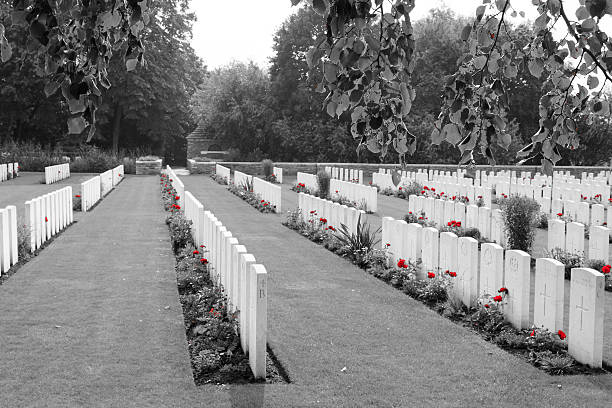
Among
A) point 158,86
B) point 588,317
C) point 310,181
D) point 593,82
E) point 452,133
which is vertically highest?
point 158,86

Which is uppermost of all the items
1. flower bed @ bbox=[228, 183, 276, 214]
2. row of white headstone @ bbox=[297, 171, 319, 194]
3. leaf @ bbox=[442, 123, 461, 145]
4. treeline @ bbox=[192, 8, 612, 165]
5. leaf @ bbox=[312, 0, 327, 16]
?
treeline @ bbox=[192, 8, 612, 165]

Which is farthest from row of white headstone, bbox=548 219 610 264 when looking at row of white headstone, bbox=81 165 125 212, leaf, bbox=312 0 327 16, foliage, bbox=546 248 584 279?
row of white headstone, bbox=81 165 125 212

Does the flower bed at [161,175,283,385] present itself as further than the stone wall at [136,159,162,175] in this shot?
No

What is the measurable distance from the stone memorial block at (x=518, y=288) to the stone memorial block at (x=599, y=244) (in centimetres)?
293

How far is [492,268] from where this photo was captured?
5.89 m

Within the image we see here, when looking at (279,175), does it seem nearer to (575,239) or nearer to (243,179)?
(243,179)

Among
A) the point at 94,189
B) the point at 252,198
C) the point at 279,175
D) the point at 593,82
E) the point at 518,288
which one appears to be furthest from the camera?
the point at 279,175

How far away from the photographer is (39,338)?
5.30 m

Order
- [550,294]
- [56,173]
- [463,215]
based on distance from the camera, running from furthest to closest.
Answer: [56,173] → [463,215] → [550,294]

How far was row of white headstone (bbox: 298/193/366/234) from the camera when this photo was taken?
9969mm

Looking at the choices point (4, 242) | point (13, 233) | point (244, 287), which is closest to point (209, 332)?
point (244, 287)

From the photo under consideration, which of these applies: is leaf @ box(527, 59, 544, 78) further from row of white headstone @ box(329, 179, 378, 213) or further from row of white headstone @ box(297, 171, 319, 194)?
row of white headstone @ box(297, 171, 319, 194)

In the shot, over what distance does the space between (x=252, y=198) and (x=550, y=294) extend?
42.8 feet

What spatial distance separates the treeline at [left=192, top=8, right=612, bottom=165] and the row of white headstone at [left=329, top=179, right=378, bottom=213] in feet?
55.2
